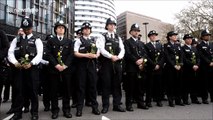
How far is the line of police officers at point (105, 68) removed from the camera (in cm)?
680

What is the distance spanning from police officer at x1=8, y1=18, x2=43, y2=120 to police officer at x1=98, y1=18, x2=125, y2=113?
169 cm

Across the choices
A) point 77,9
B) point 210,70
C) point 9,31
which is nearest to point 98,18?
point 77,9

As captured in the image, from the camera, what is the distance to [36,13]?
41375 mm

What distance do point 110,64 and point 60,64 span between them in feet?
4.42

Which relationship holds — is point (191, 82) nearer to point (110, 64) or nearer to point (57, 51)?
point (110, 64)

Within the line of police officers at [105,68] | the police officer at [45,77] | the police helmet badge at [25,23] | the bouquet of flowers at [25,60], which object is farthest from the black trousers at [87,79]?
the police helmet badge at [25,23]

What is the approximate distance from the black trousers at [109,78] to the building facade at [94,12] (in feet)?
369

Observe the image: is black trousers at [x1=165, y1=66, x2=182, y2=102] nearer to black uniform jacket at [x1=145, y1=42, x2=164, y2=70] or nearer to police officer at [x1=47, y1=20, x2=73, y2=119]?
black uniform jacket at [x1=145, y1=42, x2=164, y2=70]

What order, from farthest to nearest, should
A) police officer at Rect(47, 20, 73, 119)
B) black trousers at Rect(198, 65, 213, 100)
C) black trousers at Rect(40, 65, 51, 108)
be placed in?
black trousers at Rect(198, 65, 213, 100) → black trousers at Rect(40, 65, 51, 108) → police officer at Rect(47, 20, 73, 119)

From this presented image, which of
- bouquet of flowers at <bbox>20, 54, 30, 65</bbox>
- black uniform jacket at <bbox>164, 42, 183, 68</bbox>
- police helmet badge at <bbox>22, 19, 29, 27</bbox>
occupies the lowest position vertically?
bouquet of flowers at <bbox>20, 54, 30, 65</bbox>

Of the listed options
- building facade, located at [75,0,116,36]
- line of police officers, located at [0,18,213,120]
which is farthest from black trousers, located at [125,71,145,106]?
building facade, located at [75,0,116,36]

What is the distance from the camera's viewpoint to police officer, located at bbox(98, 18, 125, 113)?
764 centimetres

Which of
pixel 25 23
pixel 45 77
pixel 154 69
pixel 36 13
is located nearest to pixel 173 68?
pixel 154 69

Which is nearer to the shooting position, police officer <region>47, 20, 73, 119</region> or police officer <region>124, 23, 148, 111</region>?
police officer <region>47, 20, 73, 119</region>
